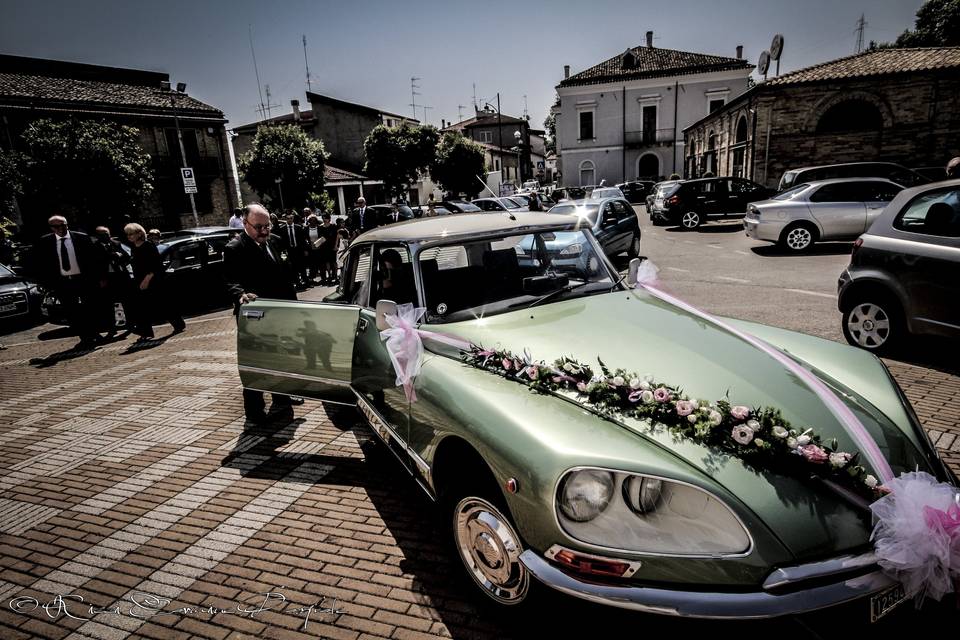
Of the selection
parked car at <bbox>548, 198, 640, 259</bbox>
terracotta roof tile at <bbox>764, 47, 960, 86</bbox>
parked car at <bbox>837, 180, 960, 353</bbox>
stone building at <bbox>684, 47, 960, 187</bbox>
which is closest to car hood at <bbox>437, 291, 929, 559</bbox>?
parked car at <bbox>837, 180, 960, 353</bbox>

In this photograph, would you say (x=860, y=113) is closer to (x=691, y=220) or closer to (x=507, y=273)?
(x=691, y=220)

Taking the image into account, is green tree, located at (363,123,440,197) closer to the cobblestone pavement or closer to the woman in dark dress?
the woman in dark dress

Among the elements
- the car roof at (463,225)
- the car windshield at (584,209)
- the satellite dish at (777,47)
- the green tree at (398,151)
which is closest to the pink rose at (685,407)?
the car roof at (463,225)

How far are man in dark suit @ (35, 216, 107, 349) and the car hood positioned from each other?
8689 mm

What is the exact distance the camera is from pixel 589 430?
6.63ft

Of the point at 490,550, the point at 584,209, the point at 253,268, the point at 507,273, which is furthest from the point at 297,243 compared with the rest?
the point at 490,550

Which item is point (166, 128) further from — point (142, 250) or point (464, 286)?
point (464, 286)

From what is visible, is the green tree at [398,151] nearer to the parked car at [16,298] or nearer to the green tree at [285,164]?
the green tree at [285,164]

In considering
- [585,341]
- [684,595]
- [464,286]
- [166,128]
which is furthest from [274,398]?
[166,128]

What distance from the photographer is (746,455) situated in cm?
189

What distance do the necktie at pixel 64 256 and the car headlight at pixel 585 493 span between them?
9969mm

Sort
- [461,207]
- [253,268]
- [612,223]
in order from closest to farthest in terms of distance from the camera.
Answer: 1. [253,268]
2. [612,223]
3. [461,207]

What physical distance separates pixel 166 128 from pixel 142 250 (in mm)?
27208

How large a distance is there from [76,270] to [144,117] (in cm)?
2583
